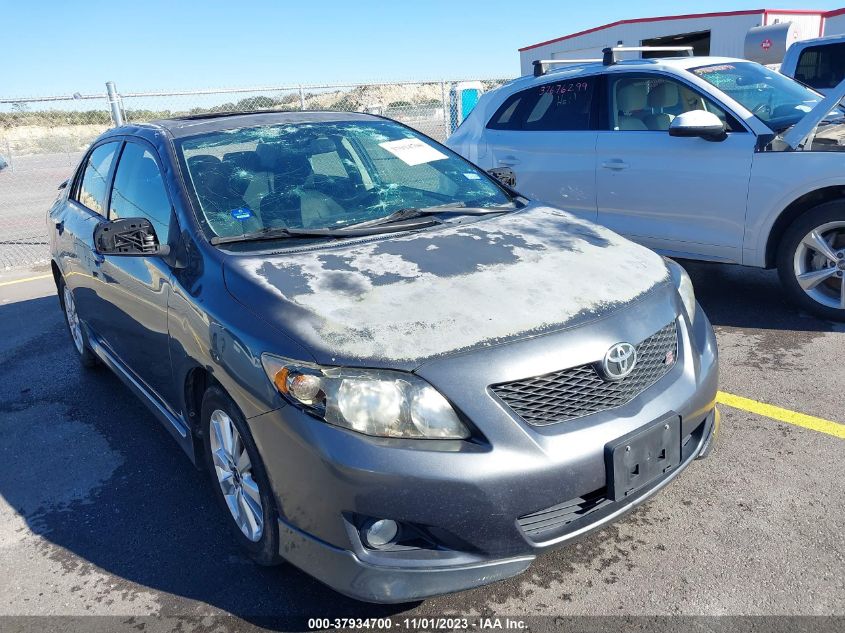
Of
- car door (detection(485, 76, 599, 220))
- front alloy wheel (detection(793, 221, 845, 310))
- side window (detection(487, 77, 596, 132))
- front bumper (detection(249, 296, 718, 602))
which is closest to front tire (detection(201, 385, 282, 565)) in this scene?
front bumper (detection(249, 296, 718, 602))

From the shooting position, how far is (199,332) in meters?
2.61

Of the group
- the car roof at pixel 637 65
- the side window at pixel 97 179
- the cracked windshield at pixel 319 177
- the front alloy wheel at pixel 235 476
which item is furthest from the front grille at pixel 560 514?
the car roof at pixel 637 65

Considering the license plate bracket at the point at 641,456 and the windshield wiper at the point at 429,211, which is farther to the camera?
the windshield wiper at the point at 429,211

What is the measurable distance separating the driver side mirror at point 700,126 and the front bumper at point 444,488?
10.1 ft

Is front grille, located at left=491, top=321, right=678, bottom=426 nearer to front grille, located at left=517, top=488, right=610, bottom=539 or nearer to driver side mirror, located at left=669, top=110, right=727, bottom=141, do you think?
front grille, located at left=517, top=488, right=610, bottom=539

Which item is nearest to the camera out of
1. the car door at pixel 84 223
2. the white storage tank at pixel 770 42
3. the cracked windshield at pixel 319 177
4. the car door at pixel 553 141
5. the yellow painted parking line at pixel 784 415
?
the cracked windshield at pixel 319 177

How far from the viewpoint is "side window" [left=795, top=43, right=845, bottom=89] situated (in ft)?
27.1

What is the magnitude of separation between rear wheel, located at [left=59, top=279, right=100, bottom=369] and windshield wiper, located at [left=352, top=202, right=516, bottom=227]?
2.46 m

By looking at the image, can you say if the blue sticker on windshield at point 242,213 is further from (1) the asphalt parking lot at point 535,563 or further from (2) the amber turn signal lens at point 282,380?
(1) the asphalt parking lot at point 535,563

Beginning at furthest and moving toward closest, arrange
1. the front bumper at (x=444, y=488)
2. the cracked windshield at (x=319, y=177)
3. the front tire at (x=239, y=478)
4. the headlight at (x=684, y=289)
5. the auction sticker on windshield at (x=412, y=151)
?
the auction sticker on windshield at (x=412, y=151) < the cracked windshield at (x=319, y=177) < the headlight at (x=684, y=289) < the front tire at (x=239, y=478) < the front bumper at (x=444, y=488)

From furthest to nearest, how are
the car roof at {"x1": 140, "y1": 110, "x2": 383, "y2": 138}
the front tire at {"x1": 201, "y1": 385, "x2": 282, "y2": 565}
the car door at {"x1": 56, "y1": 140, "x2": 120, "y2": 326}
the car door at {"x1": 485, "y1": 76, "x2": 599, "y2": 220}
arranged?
1. the car door at {"x1": 485, "y1": 76, "x2": 599, "y2": 220}
2. the car door at {"x1": 56, "y1": 140, "x2": 120, "y2": 326}
3. the car roof at {"x1": 140, "y1": 110, "x2": 383, "y2": 138}
4. the front tire at {"x1": 201, "y1": 385, "x2": 282, "y2": 565}

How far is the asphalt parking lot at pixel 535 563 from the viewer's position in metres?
2.39

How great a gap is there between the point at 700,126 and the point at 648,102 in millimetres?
806

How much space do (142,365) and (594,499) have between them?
7.36 ft
